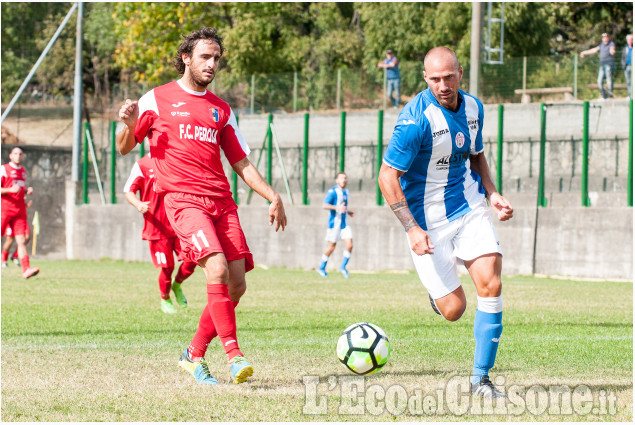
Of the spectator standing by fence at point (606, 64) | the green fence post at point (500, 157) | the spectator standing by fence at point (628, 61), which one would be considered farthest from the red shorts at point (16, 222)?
the spectator standing by fence at point (606, 64)

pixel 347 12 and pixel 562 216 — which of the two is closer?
pixel 562 216

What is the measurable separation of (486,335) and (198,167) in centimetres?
227

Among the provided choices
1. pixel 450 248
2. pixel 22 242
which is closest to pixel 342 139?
pixel 22 242

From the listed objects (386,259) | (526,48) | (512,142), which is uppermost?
(526,48)

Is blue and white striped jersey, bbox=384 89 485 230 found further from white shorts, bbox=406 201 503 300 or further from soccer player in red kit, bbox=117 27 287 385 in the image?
soccer player in red kit, bbox=117 27 287 385

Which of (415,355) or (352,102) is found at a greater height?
(352,102)

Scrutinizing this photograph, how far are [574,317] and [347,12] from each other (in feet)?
113

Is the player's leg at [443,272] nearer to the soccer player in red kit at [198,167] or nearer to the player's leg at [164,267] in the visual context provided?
the soccer player in red kit at [198,167]

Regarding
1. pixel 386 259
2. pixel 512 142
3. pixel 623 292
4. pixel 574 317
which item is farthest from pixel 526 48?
pixel 574 317

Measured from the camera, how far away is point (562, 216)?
19.8 m

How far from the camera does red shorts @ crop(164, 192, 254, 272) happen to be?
646 cm

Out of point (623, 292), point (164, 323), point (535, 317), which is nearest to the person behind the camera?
point (164, 323)

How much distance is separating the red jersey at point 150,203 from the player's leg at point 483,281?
19.8ft

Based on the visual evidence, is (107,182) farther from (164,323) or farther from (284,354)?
(284,354)
